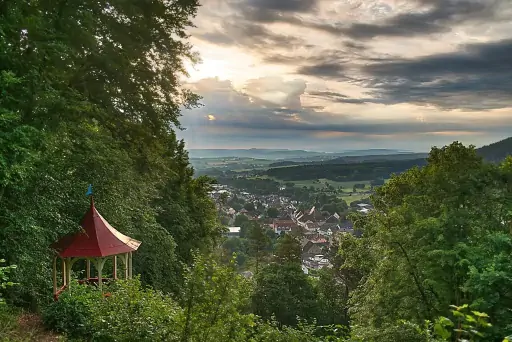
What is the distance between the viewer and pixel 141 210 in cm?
1905

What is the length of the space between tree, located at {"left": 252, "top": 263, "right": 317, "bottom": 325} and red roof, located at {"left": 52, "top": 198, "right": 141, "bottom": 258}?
22.0 m

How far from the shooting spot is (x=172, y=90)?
15.0 m

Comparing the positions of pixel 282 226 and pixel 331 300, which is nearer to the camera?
pixel 331 300

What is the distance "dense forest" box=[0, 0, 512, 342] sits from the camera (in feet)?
25.6

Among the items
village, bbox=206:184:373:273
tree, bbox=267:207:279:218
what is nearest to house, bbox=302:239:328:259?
village, bbox=206:184:373:273

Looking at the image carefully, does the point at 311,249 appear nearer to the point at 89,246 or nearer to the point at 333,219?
the point at 333,219

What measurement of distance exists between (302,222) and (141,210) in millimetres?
86835

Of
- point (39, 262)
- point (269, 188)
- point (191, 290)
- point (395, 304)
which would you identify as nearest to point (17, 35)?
point (39, 262)

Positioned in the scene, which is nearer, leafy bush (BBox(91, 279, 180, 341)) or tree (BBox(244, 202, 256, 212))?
leafy bush (BBox(91, 279, 180, 341))

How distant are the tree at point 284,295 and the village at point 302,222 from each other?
29331 millimetres

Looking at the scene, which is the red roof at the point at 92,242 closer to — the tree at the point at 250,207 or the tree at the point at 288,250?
the tree at the point at 288,250

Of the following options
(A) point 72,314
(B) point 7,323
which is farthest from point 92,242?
(B) point 7,323

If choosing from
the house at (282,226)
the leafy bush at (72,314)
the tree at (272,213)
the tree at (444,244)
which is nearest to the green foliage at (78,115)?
the leafy bush at (72,314)

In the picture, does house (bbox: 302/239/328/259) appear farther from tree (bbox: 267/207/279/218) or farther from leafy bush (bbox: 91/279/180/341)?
leafy bush (bbox: 91/279/180/341)
